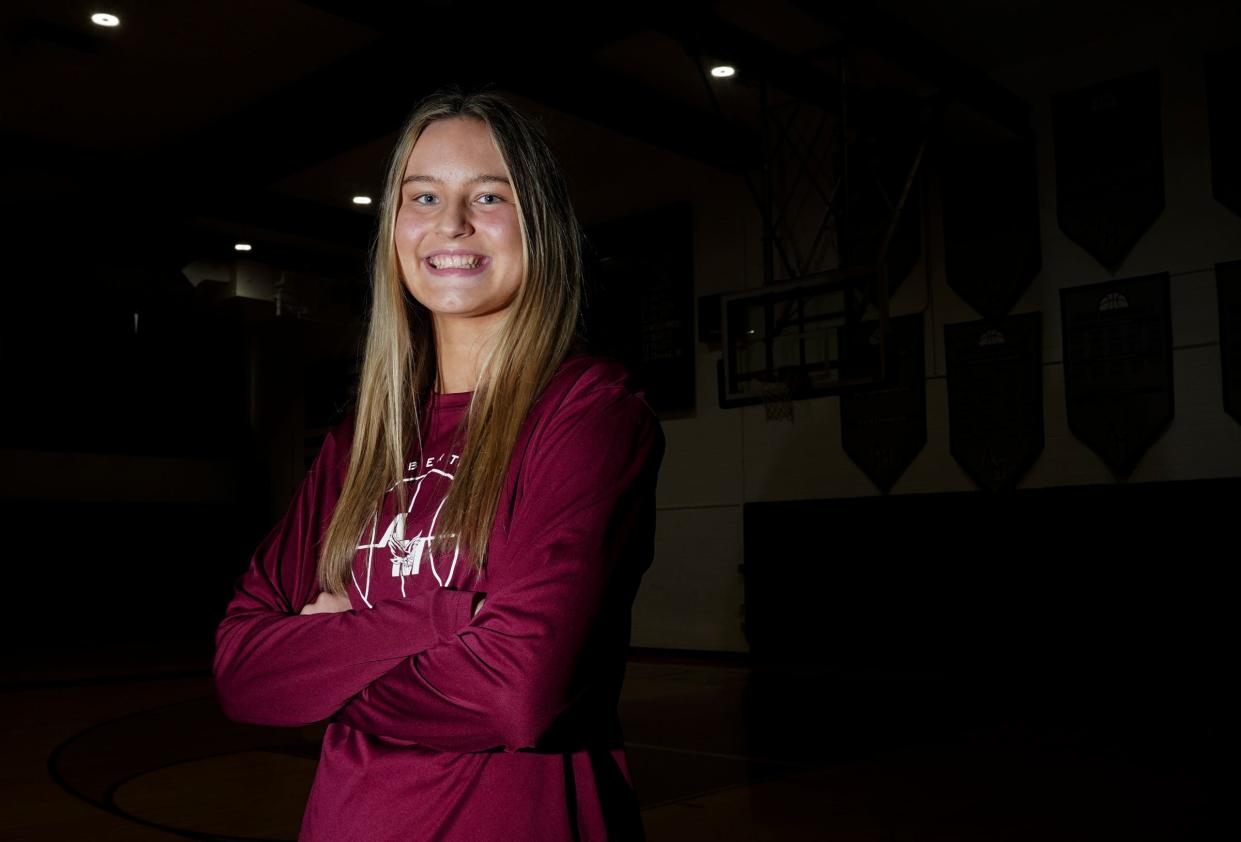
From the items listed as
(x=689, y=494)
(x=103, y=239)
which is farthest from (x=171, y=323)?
(x=689, y=494)

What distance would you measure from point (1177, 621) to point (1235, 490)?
68 cm

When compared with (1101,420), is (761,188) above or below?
above

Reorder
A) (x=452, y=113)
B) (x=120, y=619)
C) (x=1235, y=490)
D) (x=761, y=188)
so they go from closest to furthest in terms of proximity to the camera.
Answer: (x=452, y=113)
(x=1235, y=490)
(x=761, y=188)
(x=120, y=619)

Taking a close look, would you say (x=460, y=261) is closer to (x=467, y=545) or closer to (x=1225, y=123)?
(x=467, y=545)

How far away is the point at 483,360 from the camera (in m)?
1.09

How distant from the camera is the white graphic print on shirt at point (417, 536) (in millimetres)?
1018

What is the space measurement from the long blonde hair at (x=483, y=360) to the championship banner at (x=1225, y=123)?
523 centimetres

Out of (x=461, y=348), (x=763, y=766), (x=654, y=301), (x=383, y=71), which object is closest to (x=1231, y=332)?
(x=763, y=766)

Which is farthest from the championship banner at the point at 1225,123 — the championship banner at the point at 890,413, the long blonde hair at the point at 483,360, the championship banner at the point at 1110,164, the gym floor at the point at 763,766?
the long blonde hair at the point at 483,360

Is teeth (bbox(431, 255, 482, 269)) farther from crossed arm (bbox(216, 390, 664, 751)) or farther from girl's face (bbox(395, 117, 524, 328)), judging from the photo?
crossed arm (bbox(216, 390, 664, 751))

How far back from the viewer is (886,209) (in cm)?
646

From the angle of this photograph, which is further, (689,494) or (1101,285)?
(689,494)

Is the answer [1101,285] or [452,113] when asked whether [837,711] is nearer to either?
[1101,285]

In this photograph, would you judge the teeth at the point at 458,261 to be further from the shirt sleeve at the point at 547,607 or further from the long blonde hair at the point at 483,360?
the shirt sleeve at the point at 547,607
